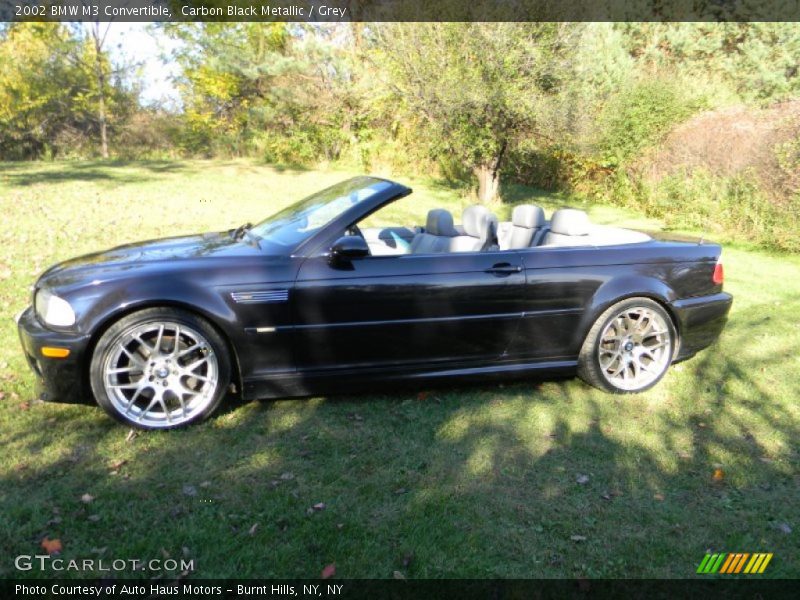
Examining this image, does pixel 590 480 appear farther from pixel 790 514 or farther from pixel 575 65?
pixel 575 65

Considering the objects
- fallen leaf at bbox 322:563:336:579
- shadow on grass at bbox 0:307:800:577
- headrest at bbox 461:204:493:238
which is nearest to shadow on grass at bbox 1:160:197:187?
headrest at bbox 461:204:493:238

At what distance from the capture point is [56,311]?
3693 mm

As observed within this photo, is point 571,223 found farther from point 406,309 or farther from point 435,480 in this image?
point 435,480

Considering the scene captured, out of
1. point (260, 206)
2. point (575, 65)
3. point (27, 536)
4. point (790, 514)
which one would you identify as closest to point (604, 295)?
point (790, 514)

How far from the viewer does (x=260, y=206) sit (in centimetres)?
1312

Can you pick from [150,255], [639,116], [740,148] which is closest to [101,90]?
[639,116]

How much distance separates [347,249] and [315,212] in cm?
71

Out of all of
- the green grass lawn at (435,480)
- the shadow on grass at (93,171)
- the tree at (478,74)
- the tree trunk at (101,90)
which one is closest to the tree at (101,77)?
the tree trunk at (101,90)

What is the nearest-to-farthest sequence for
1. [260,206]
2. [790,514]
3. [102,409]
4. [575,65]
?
[790,514], [102,409], [260,206], [575,65]

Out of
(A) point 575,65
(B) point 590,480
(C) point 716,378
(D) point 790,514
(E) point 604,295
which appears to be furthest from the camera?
(A) point 575,65

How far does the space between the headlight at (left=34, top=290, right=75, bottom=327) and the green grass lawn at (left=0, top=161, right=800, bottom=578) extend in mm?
654

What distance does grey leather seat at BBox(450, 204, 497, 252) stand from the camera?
4871 mm

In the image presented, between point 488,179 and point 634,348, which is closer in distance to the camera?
point 634,348
